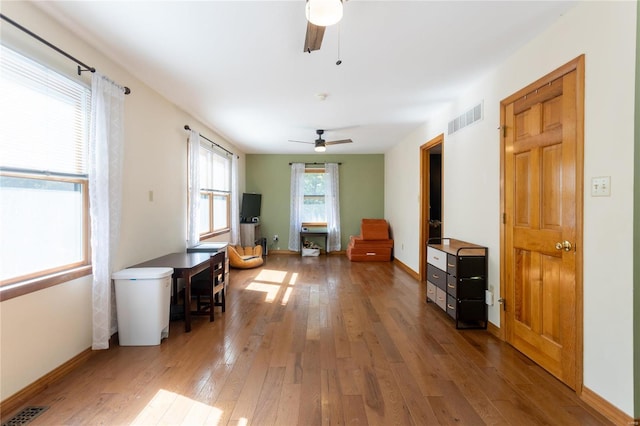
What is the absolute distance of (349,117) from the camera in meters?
4.43

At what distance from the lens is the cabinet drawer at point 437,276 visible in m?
3.24

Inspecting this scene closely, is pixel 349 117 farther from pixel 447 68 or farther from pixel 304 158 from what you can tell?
pixel 304 158

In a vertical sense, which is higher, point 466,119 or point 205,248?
point 466,119

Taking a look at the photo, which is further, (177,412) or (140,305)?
(140,305)

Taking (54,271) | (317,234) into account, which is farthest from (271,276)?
(54,271)

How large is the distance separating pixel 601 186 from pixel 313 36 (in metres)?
1.99

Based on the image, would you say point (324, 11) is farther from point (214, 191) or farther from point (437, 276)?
point (214, 191)

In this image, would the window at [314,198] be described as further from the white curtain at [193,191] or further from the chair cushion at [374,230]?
the white curtain at [193,191]

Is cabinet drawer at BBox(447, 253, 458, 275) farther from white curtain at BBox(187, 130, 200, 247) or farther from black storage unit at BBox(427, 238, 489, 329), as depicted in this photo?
white curtain at BBox(187, 130, 200, 247)

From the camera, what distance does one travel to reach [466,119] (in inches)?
133

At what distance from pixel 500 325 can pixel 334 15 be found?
2.92 metres

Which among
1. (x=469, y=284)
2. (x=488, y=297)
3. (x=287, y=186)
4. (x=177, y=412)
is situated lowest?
(x=177, y=412)

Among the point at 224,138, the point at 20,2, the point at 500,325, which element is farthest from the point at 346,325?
the point at 224,138

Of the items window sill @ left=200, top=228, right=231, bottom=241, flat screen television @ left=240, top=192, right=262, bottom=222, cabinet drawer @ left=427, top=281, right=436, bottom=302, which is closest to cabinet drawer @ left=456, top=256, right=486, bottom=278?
cabinet drawer @ left=427, top=281, right=436, bottom=302
